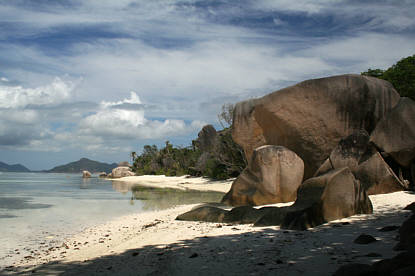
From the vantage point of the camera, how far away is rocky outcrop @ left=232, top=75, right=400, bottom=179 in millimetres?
14117

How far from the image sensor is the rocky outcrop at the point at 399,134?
12.3 meters

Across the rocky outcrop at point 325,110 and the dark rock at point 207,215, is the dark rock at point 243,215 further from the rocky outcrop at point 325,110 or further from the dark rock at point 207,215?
the rocky outcrop at point 325,110

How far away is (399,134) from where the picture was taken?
40.9ft

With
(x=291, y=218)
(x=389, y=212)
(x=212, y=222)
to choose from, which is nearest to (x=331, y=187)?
(x=291, y=218)

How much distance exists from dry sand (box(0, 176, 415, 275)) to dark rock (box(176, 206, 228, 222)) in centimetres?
78

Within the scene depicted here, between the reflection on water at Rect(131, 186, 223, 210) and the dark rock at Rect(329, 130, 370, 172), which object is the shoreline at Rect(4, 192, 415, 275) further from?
the reflection on water at Rect(131, 186, 223, 210)

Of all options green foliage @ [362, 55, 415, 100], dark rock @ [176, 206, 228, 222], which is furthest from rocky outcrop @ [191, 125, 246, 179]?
dark rock @ [176, 206, 228, 222]

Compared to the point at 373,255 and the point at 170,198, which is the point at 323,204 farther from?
the point at 170,198

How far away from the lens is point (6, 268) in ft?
22.0

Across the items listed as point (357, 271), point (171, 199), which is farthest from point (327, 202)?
point (171, 199)

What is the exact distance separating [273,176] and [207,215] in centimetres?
370

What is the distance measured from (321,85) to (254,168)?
4331 mm

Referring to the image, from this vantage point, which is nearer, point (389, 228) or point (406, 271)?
point (406, 271)

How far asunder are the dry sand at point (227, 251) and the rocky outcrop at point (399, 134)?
421 cm
